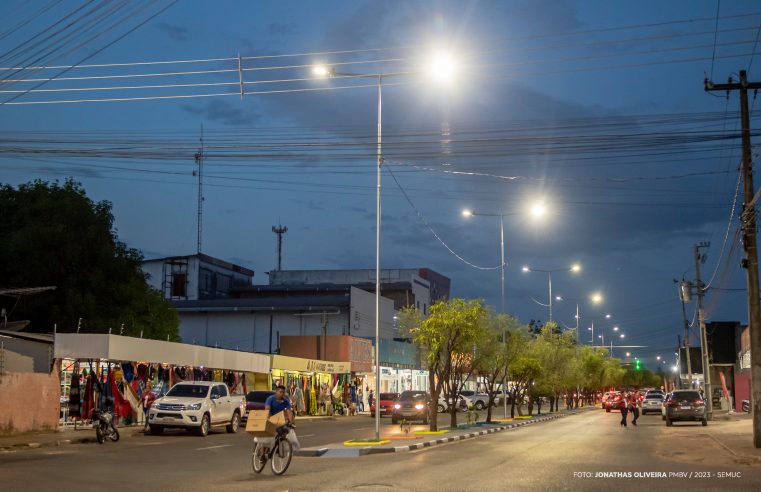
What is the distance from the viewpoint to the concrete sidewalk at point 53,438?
25836 mm

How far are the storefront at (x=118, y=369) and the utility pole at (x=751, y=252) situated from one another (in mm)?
21918

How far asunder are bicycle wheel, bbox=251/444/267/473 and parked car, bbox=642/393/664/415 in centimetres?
5555

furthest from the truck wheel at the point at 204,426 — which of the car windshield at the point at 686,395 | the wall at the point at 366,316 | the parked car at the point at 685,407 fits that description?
the wall at the point at 366,316

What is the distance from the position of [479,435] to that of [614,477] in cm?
1831

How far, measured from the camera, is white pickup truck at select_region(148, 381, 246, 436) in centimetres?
3195

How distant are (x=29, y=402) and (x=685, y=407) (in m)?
29.6

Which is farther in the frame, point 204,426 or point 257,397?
point 257,397

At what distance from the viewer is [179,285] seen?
275 feet

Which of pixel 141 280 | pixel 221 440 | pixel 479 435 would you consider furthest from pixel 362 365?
pixel 221 440

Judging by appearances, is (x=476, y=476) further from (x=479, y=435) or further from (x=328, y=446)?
(x=479, y=435)

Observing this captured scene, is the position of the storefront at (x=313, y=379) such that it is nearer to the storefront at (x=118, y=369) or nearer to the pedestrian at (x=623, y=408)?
the storefront at (x=118, y=369)

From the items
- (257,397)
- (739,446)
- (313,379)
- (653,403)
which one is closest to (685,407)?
(739,446)

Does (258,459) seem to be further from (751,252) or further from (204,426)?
(751,252)

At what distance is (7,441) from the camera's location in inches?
1058
